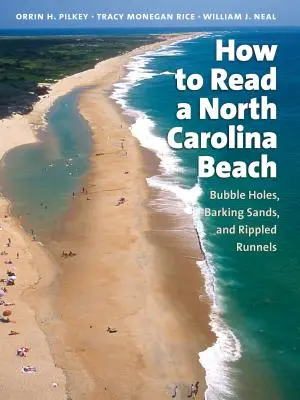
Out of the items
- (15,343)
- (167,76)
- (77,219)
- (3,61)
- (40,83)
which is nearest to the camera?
(15,343)

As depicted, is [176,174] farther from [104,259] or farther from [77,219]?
[104,259]

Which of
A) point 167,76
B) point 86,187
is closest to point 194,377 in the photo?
point 86,187

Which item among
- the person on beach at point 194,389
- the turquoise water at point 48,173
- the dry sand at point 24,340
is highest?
the turquoise water at point 48,173

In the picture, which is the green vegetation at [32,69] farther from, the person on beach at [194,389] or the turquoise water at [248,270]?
the person on beach at [194,389]

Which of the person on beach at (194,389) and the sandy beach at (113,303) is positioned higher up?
the sandy beach at (113,303)

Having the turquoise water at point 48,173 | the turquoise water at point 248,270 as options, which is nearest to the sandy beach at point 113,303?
the turquoise water at point 248,270

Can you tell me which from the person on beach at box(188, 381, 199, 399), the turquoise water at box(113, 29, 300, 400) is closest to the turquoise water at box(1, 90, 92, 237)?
the turquoise water at box(113, 29, 300, 400)

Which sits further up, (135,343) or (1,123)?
(1,123)
